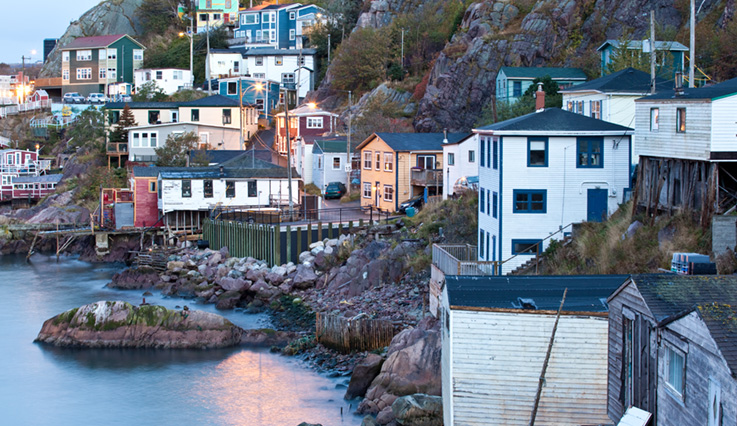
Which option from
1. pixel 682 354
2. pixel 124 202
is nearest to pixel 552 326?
pixel 682 354

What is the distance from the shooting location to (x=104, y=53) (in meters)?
100

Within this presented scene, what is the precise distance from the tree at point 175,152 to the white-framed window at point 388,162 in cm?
1757

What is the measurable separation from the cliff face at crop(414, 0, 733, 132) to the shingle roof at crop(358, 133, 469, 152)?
1067 cm

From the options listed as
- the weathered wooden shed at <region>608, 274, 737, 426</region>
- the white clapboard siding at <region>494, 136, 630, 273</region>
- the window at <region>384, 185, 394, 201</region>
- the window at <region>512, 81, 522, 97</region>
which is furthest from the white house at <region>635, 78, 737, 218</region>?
the window at <region>512, 81, 522, 97</region>

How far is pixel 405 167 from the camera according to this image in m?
48.3

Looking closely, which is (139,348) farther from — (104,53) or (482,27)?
(104,53)

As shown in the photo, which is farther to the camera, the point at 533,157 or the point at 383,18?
the point at 383,18

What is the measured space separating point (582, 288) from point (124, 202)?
41.5 m

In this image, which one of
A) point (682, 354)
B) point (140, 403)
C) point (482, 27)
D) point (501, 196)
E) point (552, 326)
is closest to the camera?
point (682, 354)

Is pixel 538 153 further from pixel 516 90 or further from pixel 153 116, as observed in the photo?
pixel 153 116

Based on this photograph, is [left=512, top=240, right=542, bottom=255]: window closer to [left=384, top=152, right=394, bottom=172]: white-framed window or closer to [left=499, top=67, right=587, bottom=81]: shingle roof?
[left=384, top=152, right=394, bottom=172]: white-framed window

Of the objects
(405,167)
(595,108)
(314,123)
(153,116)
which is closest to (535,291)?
(595,108)

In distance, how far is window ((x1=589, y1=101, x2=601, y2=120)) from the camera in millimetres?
40375

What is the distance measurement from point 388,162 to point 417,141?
247 cm
